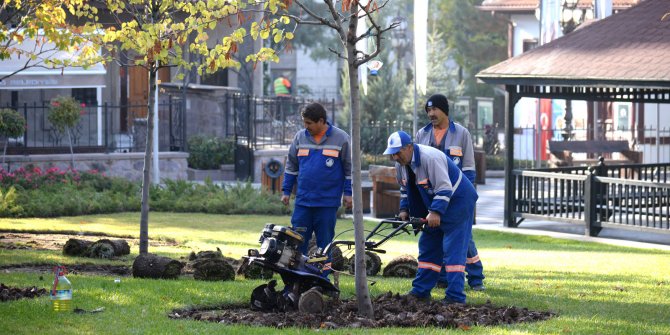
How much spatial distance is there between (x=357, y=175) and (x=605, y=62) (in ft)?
34.9

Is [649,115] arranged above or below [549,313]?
above

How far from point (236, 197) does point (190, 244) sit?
649 cm

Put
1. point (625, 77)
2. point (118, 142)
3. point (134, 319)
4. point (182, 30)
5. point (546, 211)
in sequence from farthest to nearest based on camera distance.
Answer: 1. point (118, 142)
2. point (546, 211)
3. point (625, 77)
4. point (182, 30)
5. point (134, 319)

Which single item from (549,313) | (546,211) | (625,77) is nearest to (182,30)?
(549,313)

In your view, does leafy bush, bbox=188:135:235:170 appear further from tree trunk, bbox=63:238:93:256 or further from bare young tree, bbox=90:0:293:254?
tree trunk, bbox=63:238:93:256

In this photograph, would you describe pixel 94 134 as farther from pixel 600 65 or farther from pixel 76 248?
pixel 76 248

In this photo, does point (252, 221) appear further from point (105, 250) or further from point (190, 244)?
point (105, 250)

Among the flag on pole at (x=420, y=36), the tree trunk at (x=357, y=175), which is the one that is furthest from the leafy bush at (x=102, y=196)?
the tree trunk at (x=357, y=175)

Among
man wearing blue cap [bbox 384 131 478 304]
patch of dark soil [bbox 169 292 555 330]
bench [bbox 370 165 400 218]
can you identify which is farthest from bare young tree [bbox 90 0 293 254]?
bench [bbox 370 165 400 218]

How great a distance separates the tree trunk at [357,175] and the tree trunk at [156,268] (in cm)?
260

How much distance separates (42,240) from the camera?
15.4 m

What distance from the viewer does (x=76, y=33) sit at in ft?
48.4

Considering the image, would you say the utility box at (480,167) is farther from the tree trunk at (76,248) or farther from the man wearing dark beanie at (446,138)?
the man wearing dark beanie at (446,138)

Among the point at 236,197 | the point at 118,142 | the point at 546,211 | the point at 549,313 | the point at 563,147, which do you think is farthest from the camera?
the point at 563,147
